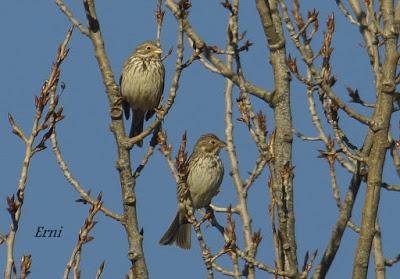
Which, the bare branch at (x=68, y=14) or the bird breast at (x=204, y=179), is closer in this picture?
the bare branch at (x=68, y=14)

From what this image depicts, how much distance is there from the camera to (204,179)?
377 inches

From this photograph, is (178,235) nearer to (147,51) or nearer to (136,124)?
A: (136,124)

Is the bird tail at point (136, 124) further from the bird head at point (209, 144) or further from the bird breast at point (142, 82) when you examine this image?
the bird head at point (209, 144)

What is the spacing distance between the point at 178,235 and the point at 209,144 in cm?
121

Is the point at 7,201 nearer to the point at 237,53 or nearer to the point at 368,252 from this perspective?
the point at 237,53

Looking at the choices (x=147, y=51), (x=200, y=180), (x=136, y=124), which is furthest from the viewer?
(x=136, y=124)

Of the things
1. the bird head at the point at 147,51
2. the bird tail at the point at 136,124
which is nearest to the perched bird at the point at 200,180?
the bird tail at the point at 136,124

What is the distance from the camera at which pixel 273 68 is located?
5.36m

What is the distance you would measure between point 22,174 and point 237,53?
5.32 feet

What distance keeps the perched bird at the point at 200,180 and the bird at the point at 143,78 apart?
812mm

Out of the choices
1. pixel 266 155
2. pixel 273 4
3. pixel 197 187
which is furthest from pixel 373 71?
pixel 197 187

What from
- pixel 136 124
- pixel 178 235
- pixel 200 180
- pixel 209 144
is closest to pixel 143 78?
pixel 136 124

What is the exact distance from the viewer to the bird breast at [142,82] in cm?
970

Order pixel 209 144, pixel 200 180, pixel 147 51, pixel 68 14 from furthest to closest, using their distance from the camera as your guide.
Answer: pixel 209 144
pixel 147 51
pixel 200 180
pixel 68 14
